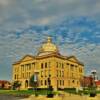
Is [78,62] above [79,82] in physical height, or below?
above

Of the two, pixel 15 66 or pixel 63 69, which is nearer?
pixel 63 69

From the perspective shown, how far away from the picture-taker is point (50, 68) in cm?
10000

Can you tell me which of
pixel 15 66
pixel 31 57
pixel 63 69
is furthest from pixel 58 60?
pixel 15 66

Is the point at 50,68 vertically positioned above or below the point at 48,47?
below

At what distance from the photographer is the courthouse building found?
99.8m

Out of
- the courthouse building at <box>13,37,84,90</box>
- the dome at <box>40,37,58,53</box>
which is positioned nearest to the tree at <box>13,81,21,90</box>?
the courthouse building at <box>13,37,84,90</box>

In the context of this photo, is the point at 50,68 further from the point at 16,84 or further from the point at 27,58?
the point at 16,84

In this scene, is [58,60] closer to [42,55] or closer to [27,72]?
[42,55]

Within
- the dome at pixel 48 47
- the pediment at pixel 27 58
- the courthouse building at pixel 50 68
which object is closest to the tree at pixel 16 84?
the courthouse building at pixel 50 68

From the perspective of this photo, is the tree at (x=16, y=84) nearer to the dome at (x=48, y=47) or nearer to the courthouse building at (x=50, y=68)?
the courthouse building at (x=50, y=68)

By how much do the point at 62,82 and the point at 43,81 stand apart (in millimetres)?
6723

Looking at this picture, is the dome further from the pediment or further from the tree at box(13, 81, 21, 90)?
the tree at box(13, 81, 21, 90)

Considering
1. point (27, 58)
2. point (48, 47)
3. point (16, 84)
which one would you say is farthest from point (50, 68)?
point (16, 84)

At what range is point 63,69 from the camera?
103188 millimetres
